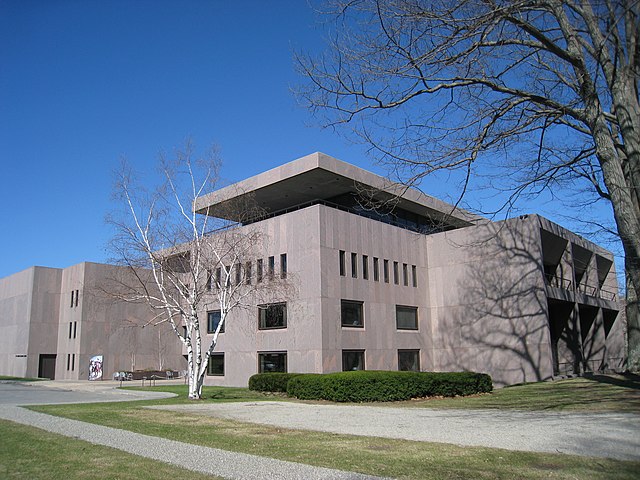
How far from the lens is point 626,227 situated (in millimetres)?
9984

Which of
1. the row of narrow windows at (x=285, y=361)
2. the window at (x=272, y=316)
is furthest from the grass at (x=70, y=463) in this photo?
the row of narrow windows at (x=285, y=361)

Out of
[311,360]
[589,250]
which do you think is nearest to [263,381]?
[311,360]

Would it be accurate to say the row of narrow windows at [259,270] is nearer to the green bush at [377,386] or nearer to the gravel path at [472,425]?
the green bush at [377,386]

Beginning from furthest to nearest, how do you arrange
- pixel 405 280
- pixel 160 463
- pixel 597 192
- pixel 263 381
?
pixel 405 280
pixel 263 381
pixel 597 192
pixel 160 463

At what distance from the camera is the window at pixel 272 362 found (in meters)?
29.1

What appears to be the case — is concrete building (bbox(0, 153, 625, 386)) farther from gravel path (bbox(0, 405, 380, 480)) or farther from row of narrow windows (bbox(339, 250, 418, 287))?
gravel path (bbox(0, 405, 380, 480))

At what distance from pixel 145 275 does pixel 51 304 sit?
13.3 m

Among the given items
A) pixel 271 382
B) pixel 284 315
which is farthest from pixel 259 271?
pixel 271 382

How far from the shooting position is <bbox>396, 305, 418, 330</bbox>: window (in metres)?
32.6

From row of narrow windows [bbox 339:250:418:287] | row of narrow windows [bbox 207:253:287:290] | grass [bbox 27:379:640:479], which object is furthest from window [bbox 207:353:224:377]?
grass [bbox 27:379:640:479]

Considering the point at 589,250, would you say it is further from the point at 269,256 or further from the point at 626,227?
the point at 626,227

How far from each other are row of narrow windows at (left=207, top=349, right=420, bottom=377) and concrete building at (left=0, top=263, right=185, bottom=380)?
12175 millimetres

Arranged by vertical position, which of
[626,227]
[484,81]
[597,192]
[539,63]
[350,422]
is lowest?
[350,422]

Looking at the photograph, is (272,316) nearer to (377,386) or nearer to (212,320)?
(212,320)
